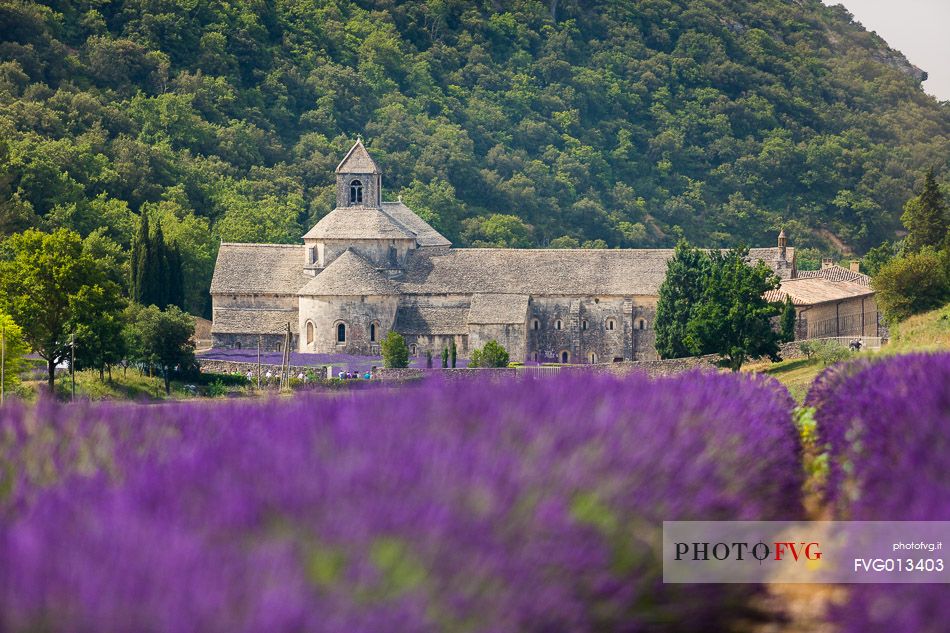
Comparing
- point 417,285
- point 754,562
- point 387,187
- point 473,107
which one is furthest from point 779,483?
point 473,107

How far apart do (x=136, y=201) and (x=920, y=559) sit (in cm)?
10261

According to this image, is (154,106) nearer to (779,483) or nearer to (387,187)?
(387,187)

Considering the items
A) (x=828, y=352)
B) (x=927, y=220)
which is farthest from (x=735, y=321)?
(x=927, y=220)

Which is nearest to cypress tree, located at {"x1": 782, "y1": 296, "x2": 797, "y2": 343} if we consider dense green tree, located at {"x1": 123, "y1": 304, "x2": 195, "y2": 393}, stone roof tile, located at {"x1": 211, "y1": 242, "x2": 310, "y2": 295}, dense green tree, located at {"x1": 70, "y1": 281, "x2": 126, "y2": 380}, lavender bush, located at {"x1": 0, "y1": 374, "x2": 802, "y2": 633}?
stone roof tile, located at {"x1": 211, "y1": 242, "x2": 310, "y2": 295}

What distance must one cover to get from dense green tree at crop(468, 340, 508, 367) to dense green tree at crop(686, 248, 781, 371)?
925cm

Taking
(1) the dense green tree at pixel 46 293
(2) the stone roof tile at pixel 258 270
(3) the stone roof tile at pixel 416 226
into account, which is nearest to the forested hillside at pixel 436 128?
(2) the stone roof tile at pixel 258 270

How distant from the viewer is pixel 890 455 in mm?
15414

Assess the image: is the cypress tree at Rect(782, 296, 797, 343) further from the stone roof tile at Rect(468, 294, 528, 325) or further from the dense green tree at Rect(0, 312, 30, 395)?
the dense green tree at Rect(0, 312, 30, 395)

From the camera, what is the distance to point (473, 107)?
16775cm

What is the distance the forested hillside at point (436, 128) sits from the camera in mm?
113500

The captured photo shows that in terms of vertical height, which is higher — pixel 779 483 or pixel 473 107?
pixel 473 107

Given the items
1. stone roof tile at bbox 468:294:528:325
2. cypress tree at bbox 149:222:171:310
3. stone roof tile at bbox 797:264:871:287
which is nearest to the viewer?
stone roof tile at bbox 468:294:528:325

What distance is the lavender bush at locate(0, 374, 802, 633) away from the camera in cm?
976

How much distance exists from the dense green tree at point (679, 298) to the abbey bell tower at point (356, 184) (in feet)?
64.9
